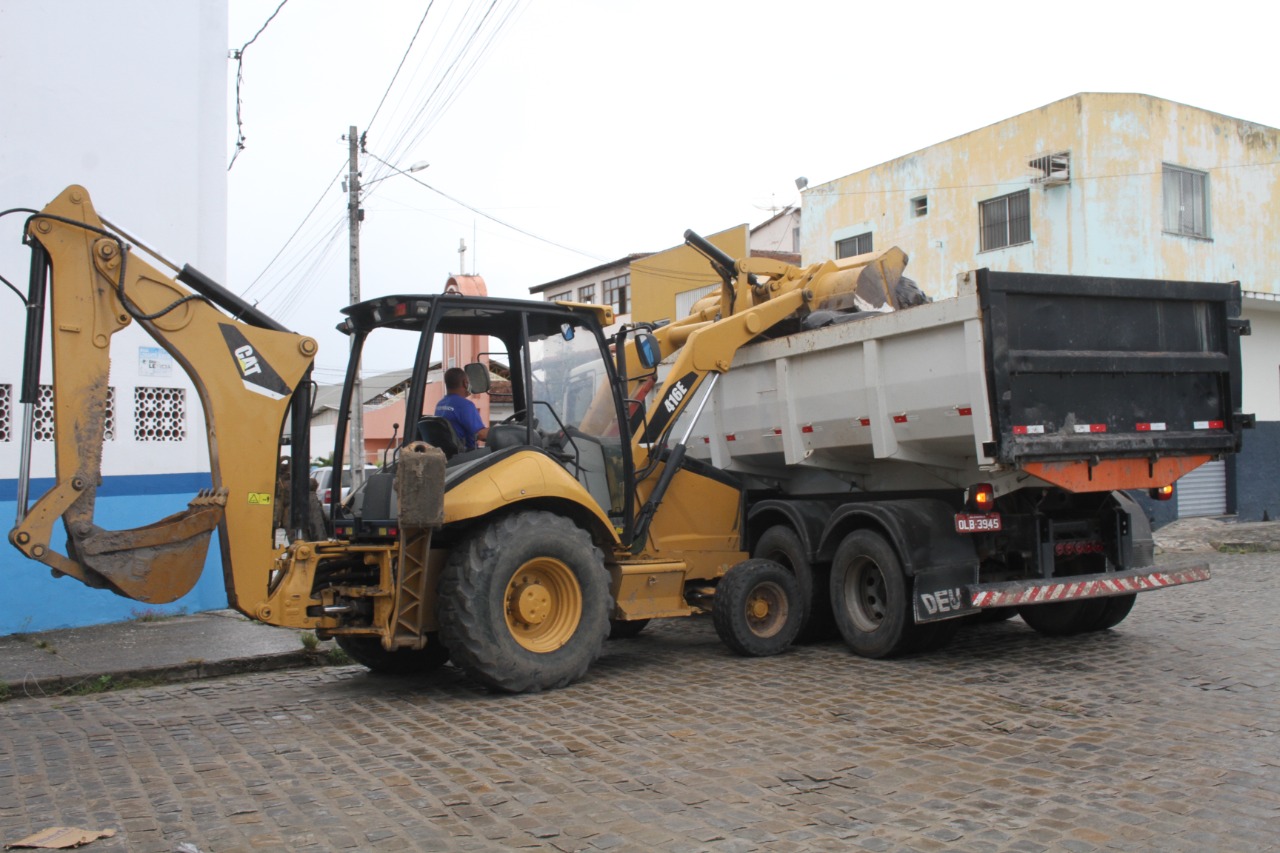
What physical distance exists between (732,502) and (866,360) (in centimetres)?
177

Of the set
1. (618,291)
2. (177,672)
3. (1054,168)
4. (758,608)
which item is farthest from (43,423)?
(618,291)

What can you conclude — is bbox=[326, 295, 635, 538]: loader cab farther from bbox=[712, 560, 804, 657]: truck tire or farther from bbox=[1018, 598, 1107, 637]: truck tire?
bbox=[1018, 598, 1107, 637]: truck tire

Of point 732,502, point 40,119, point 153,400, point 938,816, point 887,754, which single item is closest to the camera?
point 938,816

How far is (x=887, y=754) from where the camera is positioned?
17.9ft

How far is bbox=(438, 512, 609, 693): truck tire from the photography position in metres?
6.73

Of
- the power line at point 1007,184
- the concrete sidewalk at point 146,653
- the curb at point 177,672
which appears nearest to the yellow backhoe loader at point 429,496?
the curb at point 177,672

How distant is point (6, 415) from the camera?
961 cm

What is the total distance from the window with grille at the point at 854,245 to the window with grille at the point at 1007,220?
2794 mm

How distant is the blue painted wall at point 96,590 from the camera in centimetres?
956

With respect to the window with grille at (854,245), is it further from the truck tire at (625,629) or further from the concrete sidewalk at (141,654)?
the concrete sidewalk at (141,654)

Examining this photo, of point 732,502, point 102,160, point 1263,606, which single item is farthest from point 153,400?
point 1263,606

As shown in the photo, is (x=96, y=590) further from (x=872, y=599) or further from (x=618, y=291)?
(x=618, y=291)

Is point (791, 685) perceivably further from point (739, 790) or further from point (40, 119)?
point (40, 119)

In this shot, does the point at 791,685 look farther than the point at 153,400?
No
